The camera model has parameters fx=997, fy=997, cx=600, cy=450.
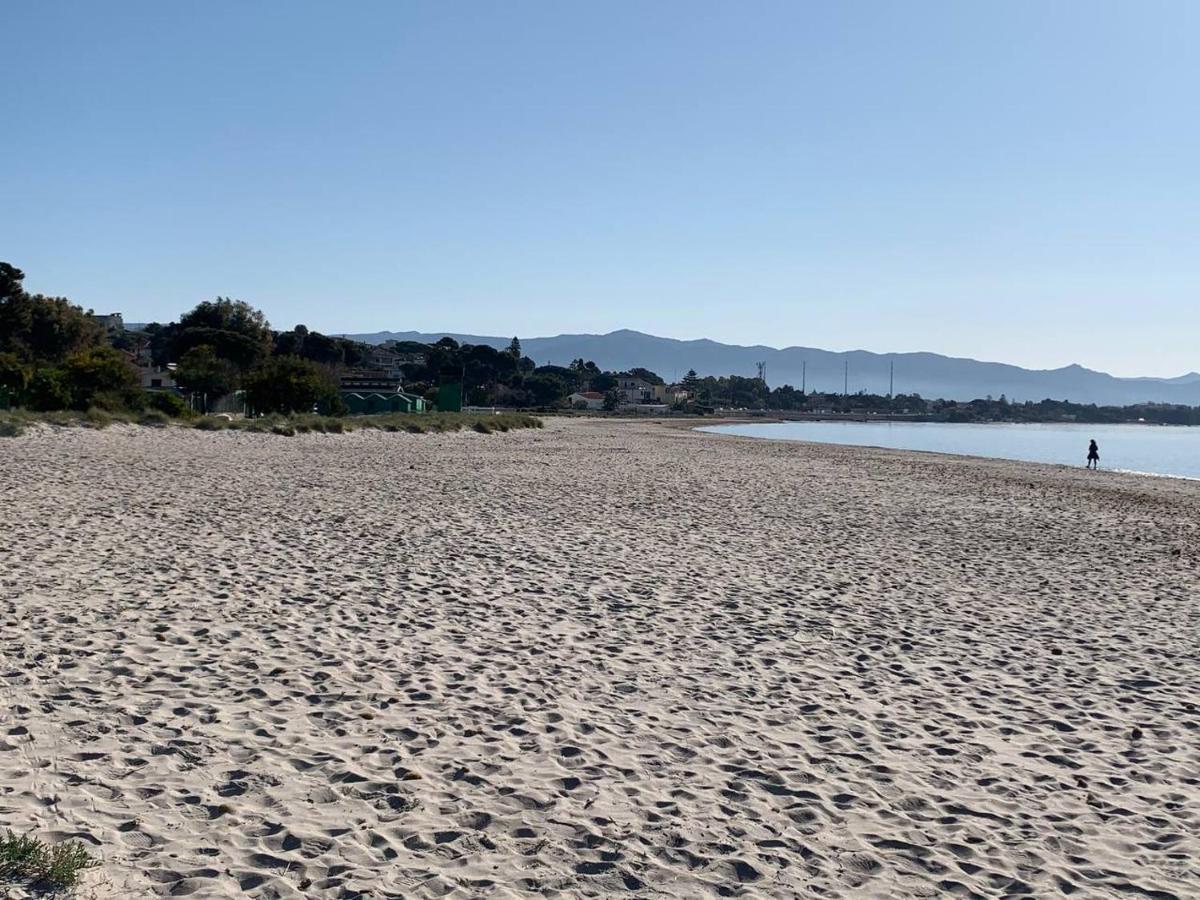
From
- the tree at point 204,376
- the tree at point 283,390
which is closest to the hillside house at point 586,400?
the tree at point 204,376

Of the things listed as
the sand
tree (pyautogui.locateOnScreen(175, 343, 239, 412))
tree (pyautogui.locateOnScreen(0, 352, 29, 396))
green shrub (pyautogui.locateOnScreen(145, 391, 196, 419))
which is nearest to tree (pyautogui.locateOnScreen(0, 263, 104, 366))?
tree (pyautogui.locateOnScreen(175, 343, 239, 412))

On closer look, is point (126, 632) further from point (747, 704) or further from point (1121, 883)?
point (1121, 883)

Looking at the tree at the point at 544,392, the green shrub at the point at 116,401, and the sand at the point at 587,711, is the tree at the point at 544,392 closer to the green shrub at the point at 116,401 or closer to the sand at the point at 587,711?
the green shrub at the point at 116,401

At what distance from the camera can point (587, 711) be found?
6266 millimetres

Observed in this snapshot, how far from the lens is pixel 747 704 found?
6566 millimetres

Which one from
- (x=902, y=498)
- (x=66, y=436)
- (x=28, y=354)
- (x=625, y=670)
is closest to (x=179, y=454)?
(x=66, y=436)

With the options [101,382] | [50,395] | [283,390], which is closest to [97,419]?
[50,395]

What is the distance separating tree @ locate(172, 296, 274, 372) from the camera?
80812 millimetres

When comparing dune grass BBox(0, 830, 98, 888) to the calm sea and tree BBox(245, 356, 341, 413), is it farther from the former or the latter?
tree BBox(245, 356, 341, 413)

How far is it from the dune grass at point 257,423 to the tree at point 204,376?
14.5 m

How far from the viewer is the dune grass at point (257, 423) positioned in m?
31.3

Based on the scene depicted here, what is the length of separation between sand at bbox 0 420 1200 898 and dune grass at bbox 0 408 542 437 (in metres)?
19.4

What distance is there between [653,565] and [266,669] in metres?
5.74

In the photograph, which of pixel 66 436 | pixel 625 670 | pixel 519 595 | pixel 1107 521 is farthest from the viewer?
A: pixel 66 436
